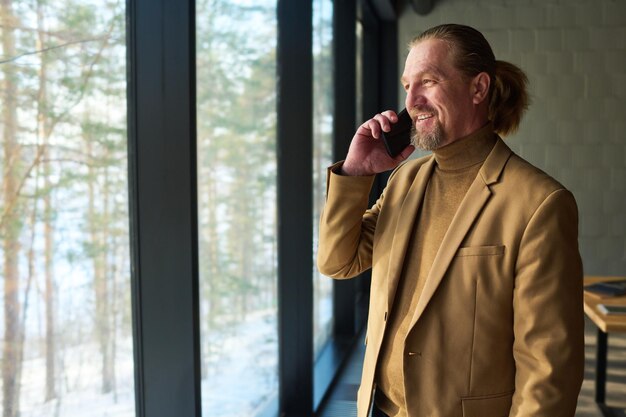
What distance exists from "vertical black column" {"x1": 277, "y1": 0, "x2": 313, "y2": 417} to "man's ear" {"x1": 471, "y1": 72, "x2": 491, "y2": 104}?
164cm

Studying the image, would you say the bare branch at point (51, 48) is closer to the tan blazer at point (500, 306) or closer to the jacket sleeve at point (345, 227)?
the jacket sleeve at point (345, 227)

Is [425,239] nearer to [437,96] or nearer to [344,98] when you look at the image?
[437,96]

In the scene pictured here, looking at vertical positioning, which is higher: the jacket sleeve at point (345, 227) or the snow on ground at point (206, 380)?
the jacket sleeve at point (345, 227)

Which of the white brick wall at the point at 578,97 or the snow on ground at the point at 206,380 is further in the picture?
the white brick wall at the point at 578,97

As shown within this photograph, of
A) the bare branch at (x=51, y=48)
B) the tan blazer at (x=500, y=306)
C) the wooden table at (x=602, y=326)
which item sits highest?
the bare branch at (x=51, y=48)

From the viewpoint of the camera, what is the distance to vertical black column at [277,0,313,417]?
3.09 metres

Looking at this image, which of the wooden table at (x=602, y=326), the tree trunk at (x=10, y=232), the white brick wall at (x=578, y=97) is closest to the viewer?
the tree trunk at (x=10, y=232)

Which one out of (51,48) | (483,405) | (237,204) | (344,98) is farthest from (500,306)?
(344,98)

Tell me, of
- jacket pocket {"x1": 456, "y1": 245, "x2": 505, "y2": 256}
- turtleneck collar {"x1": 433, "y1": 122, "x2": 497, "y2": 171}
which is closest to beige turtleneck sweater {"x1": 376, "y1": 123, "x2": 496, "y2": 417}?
turtleneck collar {"x1": 433, "y1": 122, "x2": 497, "y2": 171}

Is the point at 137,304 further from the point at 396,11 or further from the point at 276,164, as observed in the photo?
the point at 396,11

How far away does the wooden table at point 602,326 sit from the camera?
306 centimetres

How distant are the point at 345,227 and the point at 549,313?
54 cm

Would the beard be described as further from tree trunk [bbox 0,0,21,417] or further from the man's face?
tree trunk [bbox 0,0,21,417]

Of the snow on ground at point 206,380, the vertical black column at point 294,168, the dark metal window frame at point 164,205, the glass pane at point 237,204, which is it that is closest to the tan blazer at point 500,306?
the dark metal window frame at point 164,205
